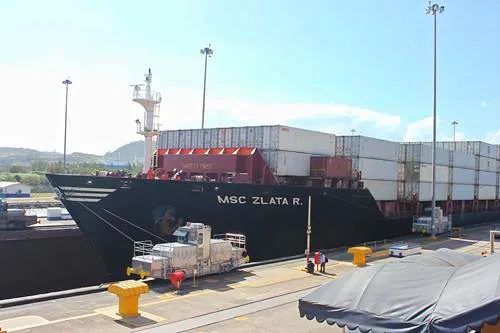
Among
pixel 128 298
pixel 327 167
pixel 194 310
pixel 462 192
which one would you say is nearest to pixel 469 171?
pixel 462 192

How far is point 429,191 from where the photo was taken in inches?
1695

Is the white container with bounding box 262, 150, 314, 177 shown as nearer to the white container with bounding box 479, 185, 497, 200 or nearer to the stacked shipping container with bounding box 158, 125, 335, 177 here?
the stacked shipping container with bounding box 158, 125, 335, 177

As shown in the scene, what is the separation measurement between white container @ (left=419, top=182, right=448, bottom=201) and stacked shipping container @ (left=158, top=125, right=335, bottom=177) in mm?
11632

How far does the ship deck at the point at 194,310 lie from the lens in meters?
13.4

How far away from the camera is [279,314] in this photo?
15.1 meters

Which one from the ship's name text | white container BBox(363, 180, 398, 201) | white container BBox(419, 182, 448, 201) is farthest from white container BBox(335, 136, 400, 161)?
the ship's name text

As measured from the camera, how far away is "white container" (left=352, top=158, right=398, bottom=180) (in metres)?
34.6

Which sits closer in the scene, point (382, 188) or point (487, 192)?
point (382, 188)

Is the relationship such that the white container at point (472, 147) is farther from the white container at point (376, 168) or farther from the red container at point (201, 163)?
the red container at point (201, 163)

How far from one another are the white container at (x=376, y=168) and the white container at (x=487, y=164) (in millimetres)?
20783

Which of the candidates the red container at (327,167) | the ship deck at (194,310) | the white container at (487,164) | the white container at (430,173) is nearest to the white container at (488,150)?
the white container at (487,164)

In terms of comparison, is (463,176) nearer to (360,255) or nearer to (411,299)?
(360,255)

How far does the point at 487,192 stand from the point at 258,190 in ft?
138

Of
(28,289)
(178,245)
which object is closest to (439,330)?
(178,245)
